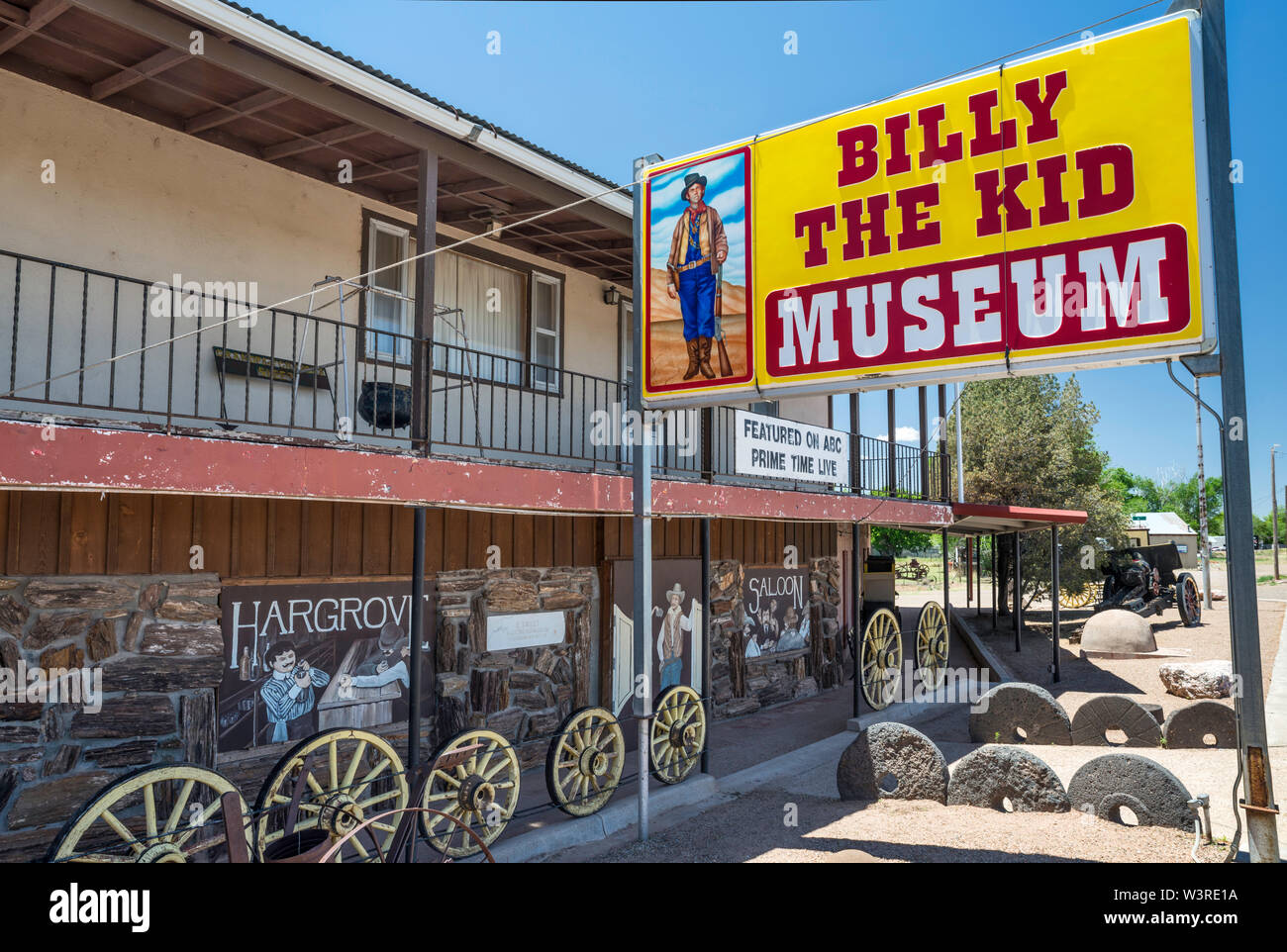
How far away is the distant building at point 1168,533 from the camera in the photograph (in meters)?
44.5

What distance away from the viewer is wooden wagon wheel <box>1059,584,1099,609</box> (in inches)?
971

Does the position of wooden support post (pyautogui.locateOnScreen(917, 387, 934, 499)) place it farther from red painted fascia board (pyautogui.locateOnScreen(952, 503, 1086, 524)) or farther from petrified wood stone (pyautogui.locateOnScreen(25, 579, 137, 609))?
petrified wood stone (pyautogui.locateOnScreen(25, 579, 137, 609))

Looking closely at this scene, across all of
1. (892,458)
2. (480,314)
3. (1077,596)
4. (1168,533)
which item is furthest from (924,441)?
(1168,533)

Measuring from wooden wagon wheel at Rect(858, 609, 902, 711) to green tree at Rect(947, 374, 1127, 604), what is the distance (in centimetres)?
1144

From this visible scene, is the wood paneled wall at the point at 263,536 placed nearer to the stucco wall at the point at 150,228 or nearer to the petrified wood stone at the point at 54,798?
the stucco wall at the point at 150,228

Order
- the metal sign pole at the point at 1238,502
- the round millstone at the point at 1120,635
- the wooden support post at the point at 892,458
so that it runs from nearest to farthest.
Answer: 1. the metal sign pole at the point at 1238,502
2. the wooden support post at the point at 892,458
3. the round millstone at the point at 1120,635

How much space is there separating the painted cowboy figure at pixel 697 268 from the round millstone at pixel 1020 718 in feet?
18.7

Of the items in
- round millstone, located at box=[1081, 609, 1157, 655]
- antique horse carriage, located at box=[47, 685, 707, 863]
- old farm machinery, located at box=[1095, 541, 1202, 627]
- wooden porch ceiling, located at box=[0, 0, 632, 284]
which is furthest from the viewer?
old farm machinery, located at box=[1095, 541, 1202, 627]

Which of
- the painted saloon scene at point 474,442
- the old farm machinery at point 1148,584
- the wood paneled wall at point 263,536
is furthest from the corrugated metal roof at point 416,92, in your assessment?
the old farm machinery at point 1148,584

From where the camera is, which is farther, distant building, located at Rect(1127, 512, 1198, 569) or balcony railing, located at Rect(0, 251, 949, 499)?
distant building, located at Rect(1127, 512, 1198, 569)

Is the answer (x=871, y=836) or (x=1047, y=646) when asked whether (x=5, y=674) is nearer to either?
(x=871, y=836)

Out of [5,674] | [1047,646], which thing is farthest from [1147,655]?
[5,674]

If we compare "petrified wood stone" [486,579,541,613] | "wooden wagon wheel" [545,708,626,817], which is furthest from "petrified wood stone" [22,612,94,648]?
"petrified wood stone" [486,579,541,613]

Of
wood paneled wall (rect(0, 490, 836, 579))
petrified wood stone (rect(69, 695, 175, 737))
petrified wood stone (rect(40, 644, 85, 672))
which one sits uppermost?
wood paneled wall (rect(0, 490, 836, 579))
